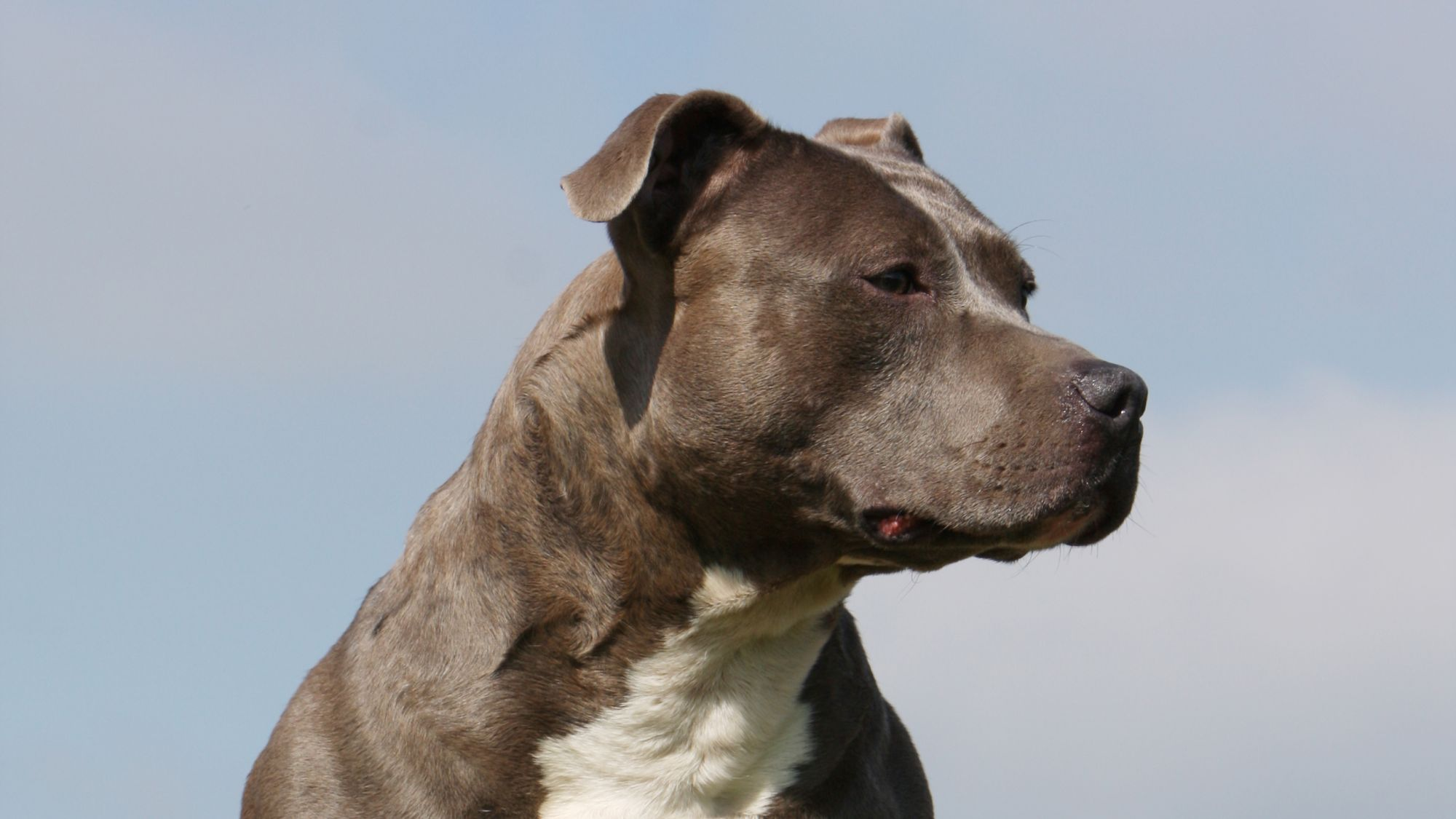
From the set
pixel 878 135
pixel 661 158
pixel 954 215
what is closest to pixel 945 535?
pixel 954 215

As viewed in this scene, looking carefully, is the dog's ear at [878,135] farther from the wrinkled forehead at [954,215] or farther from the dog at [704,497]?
the dog at [704,497]

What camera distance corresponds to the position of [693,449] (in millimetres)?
5594

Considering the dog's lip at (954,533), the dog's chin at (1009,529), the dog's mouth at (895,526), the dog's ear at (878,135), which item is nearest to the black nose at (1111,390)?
the dog's chin at (1009,529)

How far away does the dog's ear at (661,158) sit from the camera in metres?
5.54

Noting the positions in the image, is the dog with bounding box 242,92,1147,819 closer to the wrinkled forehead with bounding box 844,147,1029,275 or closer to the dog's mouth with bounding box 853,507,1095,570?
the dog's mouth with bounding box 853,507,1095,570

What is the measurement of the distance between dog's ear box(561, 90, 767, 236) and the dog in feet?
0.03

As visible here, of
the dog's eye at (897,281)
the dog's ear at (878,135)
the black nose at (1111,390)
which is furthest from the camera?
the dog's ear at (878,135)

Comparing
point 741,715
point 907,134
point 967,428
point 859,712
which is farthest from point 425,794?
point 907,134

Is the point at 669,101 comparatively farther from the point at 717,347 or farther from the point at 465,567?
the point at 465,567

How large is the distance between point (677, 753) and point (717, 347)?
129cm

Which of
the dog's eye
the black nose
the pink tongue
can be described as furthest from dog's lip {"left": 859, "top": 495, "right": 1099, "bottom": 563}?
the dog's eye

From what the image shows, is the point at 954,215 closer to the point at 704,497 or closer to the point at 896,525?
the point at 896,525

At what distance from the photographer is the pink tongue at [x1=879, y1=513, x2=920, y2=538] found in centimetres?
556

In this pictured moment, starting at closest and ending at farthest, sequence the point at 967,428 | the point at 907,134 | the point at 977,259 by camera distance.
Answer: the point at 967,428
the point at 977,259
the point at 907,134
